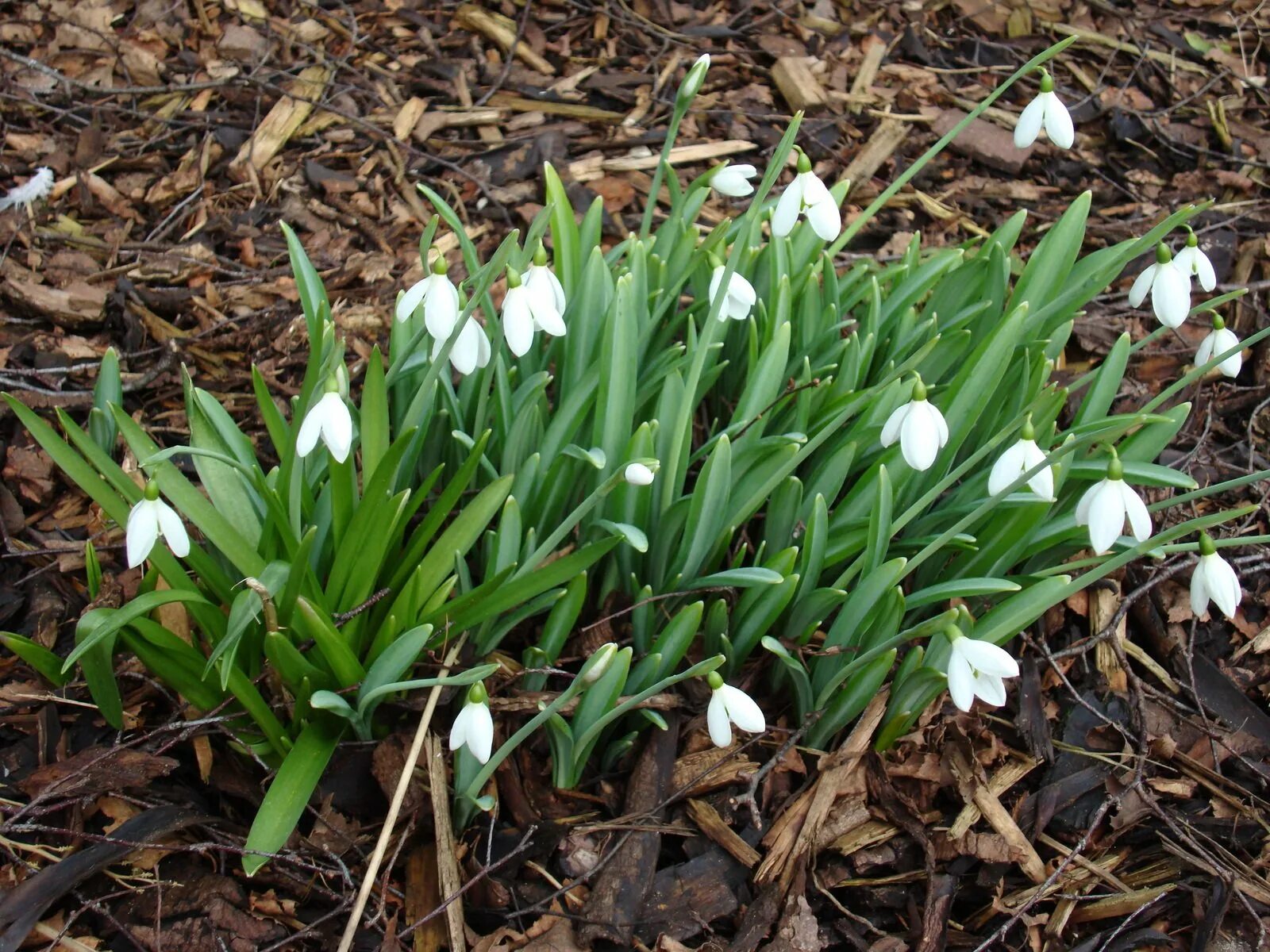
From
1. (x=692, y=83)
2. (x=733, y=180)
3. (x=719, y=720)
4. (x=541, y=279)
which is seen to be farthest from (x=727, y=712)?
(x=692, y=83)

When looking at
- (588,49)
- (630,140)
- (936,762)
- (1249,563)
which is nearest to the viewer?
(936,762)

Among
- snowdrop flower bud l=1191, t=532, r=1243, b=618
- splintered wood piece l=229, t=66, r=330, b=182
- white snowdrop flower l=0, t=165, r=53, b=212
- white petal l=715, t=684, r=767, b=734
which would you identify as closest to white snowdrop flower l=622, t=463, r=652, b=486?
white petal l=715, t=684, r=767, b=734

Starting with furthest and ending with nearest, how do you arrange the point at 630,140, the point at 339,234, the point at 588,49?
the point at 588,49
the point at 630,140
the point at 339,234

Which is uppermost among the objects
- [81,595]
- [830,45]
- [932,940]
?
[830,45]

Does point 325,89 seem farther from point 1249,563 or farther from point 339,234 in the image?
point 1249,563

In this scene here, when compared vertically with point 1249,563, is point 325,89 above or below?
above

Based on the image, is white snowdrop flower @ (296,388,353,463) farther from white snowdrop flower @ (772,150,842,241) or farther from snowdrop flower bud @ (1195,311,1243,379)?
snowdrop flower bud @ (1195,311,1243,379)

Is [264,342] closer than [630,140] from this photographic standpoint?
Yes

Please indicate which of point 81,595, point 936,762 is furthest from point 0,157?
point 936,762
